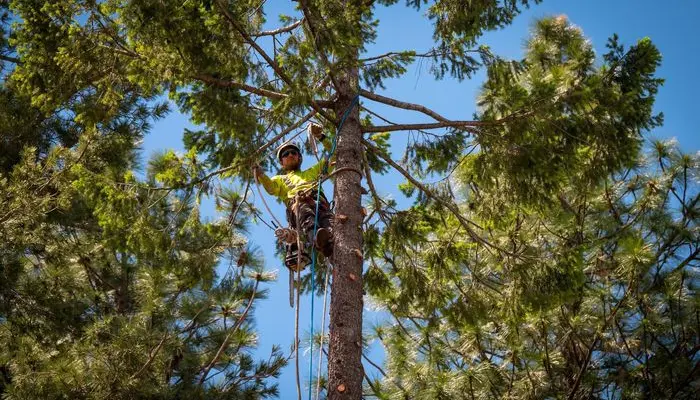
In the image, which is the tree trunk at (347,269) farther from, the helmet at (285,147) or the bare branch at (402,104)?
the helmet at (285,147)

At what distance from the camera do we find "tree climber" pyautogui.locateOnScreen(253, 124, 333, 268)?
17.7 feet

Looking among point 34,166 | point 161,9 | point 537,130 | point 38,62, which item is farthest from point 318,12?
point 34,166

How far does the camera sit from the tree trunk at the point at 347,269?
4.41 meters

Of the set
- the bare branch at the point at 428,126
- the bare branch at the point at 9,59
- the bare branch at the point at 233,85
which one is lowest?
the bare branch at the point at 428,126

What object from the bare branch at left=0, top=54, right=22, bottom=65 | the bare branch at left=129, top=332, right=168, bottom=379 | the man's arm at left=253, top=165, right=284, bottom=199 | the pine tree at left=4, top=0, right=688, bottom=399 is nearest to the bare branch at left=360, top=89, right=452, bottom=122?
the pine tree at left=4, top=0, right=688, bottom=399

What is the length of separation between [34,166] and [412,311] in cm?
489

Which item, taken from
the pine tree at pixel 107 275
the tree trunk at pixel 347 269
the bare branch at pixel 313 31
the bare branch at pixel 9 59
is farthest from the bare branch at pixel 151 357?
the bare branch at pixel 9 59

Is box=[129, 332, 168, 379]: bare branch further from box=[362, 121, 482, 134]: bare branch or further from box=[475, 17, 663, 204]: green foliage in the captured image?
box=[475, 17, 663, 204]: green foliage

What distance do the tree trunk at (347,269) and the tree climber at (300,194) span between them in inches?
11.0

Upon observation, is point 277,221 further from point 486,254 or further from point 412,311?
point 412,311

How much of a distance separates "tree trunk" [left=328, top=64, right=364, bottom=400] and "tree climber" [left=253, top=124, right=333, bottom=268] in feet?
0.92

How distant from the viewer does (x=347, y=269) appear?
490 centimetres

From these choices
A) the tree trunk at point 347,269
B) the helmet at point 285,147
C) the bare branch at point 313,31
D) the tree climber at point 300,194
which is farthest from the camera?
the helmet at point 285,147

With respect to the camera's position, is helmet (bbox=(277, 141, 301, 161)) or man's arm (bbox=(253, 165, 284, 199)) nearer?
man's arm (bbox=(253, 165, 284, 199))
